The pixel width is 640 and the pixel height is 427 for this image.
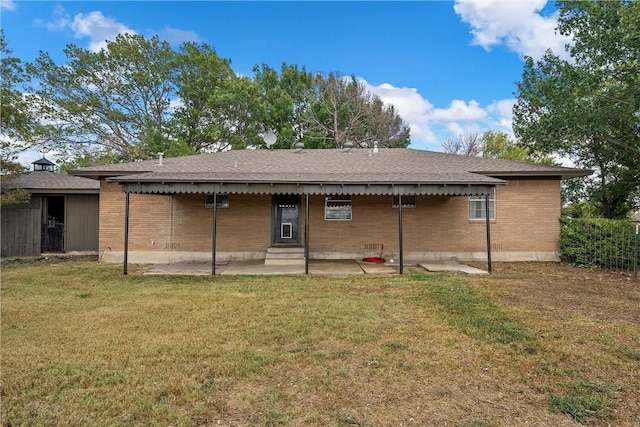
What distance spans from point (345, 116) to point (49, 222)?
62.8ft

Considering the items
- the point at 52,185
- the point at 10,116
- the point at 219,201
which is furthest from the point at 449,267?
the point at 10,116

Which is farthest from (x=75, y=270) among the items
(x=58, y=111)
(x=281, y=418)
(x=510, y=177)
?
(x=58, y=111)

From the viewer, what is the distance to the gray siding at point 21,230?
1317cm

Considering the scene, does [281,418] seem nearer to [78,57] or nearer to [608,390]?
[608,390]

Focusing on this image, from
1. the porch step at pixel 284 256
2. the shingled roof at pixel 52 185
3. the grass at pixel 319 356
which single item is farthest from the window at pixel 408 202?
the shingled roof at pixel 52 185

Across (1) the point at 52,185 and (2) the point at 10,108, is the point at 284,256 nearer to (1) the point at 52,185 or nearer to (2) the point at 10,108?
(1) the point at 52,185

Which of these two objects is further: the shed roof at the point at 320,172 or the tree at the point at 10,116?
the tree at the point at 10,116

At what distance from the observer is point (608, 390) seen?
10.5 ft

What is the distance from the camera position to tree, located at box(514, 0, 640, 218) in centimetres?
1098

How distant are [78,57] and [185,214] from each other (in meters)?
17.9

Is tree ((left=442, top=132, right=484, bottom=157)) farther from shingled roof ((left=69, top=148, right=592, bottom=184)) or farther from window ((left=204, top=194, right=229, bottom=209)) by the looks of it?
window ((left=204, top=194, right=229, bottom=209))

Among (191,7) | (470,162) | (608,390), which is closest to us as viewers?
(608,390)

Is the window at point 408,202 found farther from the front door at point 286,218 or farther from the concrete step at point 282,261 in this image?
the concrete step at point 282,261

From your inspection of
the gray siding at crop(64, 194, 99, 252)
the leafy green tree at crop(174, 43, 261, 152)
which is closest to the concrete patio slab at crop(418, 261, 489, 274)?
the gray siding at crop(64, 194, 99, 252)
